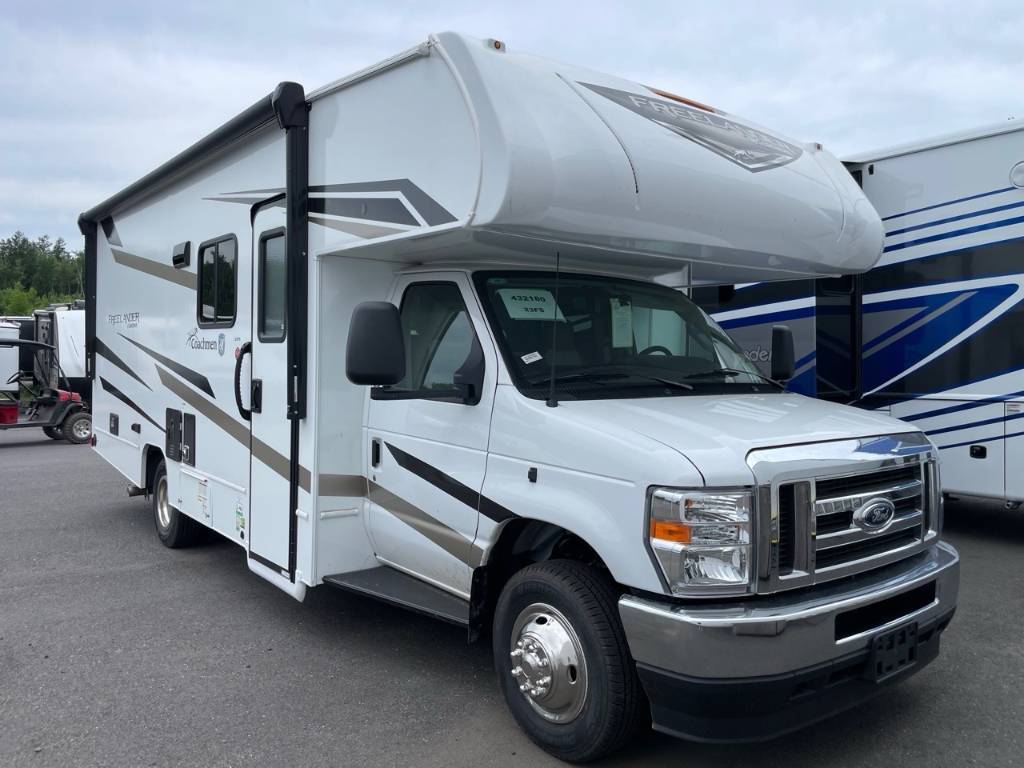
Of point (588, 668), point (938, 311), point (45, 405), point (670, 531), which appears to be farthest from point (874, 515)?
point (45, 405)

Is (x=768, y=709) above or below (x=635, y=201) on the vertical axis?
below

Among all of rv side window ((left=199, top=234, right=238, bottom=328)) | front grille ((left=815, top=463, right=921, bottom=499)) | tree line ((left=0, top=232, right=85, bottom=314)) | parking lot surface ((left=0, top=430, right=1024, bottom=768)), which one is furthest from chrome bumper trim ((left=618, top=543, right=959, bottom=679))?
tree line ((left=0, top=232, right=85, bottom=314))

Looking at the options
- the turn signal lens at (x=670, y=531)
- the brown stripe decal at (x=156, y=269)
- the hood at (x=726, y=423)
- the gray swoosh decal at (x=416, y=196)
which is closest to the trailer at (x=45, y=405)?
the brown stripe decal at (x=156, y=269)

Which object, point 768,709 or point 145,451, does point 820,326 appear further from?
point 145,451

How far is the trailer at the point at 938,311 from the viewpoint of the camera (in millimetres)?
7066

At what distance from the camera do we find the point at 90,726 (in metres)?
4.04

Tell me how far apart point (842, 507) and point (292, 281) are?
3083 mm

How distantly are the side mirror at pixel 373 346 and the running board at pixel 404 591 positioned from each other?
117 cm

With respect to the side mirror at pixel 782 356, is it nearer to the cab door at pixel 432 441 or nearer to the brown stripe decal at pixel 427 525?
the cab door at pixel 432 441

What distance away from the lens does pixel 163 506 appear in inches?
292

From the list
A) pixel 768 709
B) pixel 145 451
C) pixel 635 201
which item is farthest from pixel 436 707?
pixel 145 451

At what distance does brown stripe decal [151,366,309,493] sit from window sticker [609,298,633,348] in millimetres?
1871

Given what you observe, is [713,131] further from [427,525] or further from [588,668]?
[588,668]

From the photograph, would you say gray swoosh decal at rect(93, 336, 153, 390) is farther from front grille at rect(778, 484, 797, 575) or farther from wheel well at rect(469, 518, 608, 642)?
front grille at rect(778, 484, 797, 575)
